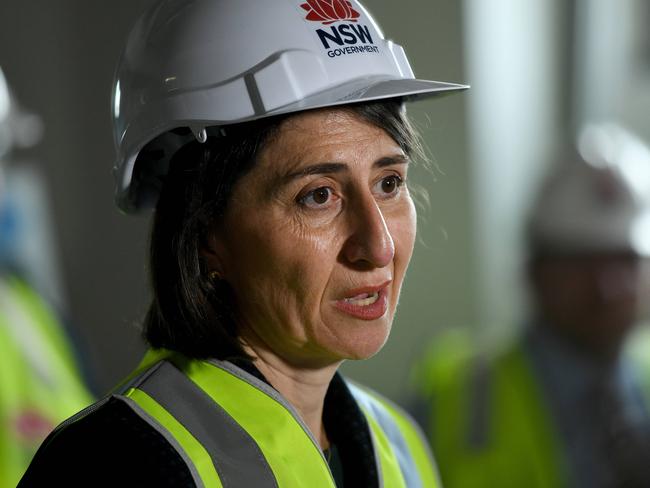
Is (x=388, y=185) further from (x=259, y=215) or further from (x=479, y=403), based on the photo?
(x=479, y=403)

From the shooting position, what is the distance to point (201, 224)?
3.90ft

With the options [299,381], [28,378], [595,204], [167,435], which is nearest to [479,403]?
[595,204]

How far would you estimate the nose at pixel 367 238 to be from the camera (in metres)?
1.12

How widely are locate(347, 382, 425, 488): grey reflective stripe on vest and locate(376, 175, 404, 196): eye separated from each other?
325 millimetres

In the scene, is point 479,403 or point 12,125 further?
point 12,125

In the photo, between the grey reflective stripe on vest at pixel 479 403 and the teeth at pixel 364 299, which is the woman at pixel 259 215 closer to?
the teeth at pixel 364 299

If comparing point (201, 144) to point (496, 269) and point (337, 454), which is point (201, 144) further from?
point (496, 269)

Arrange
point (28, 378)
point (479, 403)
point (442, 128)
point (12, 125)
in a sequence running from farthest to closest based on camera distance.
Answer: point (442, 128)
point (12, 125)
point (479, 403)
point (28, 378)

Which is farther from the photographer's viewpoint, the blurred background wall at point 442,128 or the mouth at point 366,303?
the blurred background wall at point 442,128

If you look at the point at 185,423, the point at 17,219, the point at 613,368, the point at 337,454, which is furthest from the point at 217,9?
the point at 17,219

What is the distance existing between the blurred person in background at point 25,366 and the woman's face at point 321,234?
1.36m

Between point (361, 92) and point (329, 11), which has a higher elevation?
point (329, 11)

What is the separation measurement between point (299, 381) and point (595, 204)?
5.45 feet

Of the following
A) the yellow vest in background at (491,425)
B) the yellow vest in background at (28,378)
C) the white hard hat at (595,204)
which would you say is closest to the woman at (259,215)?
the yellow vest in background at (28,378)
